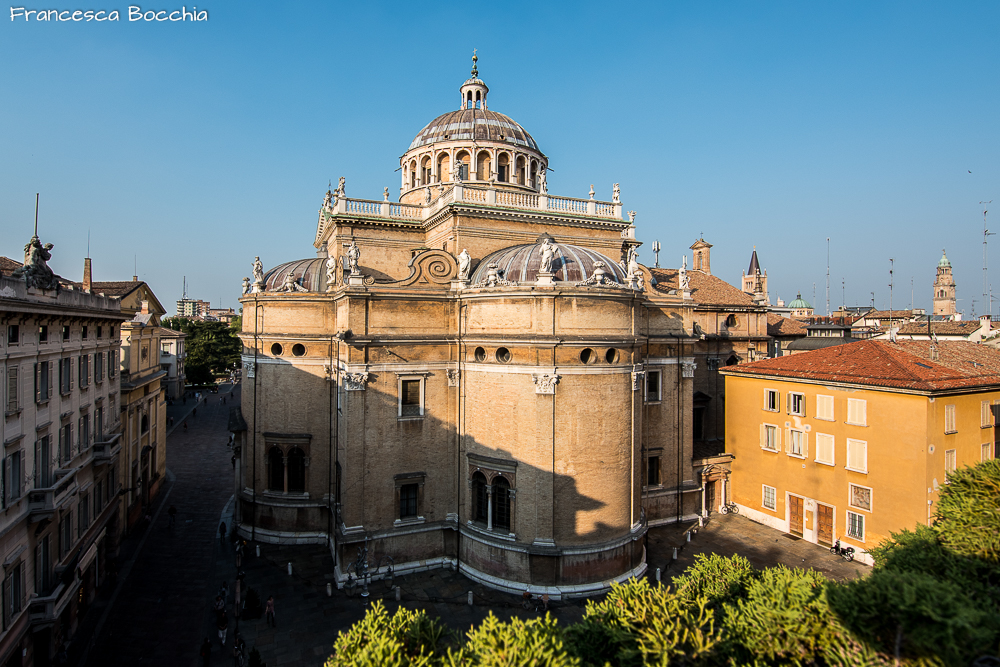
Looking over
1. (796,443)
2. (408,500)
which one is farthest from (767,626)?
(796,443)

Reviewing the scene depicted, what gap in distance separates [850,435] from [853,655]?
19.7 m

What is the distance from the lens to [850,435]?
90.5 ft

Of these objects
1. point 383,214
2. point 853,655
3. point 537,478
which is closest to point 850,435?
point 537,478

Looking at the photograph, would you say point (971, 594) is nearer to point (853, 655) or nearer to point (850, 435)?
point (853, 655)

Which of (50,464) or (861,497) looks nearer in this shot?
(50,464)

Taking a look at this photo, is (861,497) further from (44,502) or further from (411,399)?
(44,502)

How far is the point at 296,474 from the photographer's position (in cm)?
2980

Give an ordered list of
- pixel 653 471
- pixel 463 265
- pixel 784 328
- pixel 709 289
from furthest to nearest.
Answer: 1. pixel 784 328
2. pixel 709 289
3. pixel 653 471
4. pixel 463 265

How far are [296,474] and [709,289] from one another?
108 ft

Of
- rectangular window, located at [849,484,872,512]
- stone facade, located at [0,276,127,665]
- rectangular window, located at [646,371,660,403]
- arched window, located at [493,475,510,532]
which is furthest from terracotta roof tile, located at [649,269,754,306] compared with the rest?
stone facade, located at [0,276,127,665]

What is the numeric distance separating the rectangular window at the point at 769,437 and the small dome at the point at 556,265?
13.4 meters

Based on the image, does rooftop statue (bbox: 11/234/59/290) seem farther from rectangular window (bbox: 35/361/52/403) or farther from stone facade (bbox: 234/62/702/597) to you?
stone facade (bbox: 234/62/702/597)

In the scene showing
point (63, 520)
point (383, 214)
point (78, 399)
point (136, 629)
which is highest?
point (383, 214)

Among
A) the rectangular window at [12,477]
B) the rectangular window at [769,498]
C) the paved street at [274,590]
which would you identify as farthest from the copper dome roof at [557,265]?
the rectangular window at [12,477]
